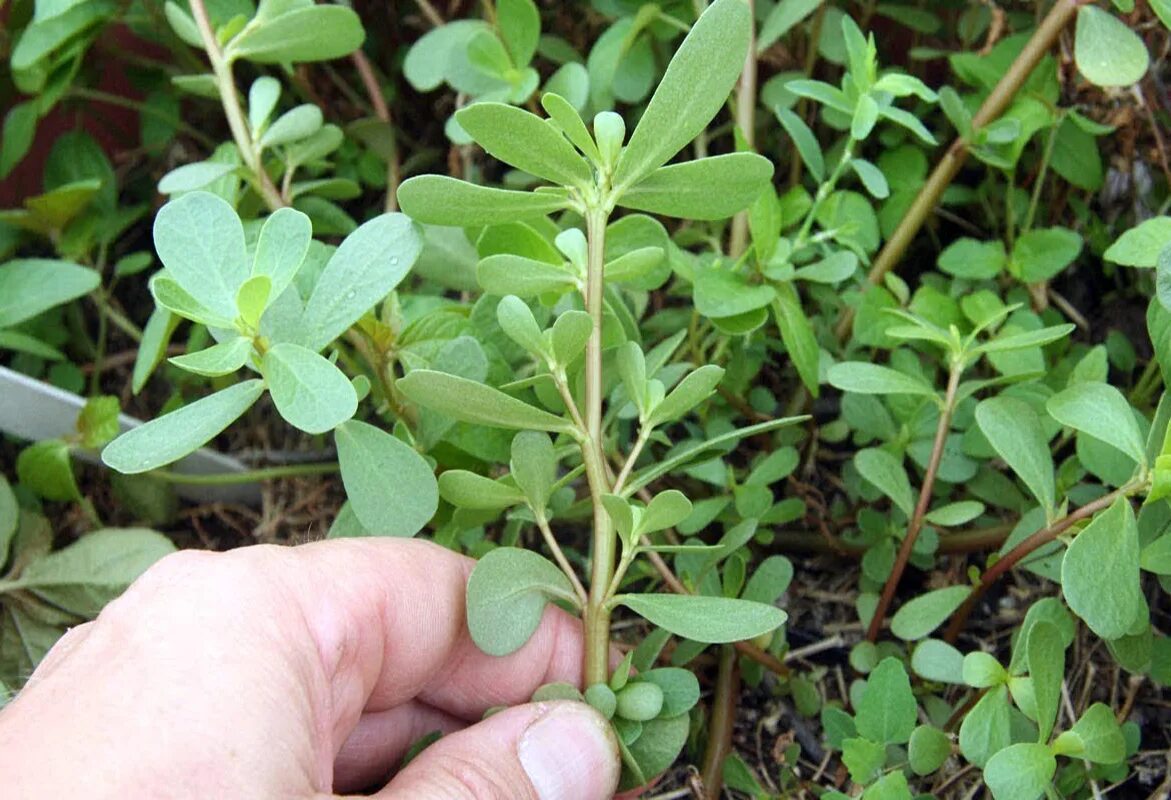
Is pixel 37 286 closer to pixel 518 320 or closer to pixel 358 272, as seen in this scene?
pixel 358 272

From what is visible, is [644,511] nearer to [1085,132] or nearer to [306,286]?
[306,286]

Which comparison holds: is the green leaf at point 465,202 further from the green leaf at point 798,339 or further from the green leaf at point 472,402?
the green leaf at point 798,339

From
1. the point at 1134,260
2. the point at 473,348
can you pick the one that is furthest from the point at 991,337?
the point at 473,348

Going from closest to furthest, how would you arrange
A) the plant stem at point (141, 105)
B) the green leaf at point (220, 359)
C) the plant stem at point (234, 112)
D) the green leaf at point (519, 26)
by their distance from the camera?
the green leaf at point (220, 359), the plant stem at point (234, 112), the green leaf at point (519, 26), the plant stem at point (141, 105)

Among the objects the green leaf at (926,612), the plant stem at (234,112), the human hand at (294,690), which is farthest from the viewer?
the plant stem at (234,112)

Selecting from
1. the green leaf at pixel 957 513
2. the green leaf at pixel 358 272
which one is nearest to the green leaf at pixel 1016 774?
the green leaf at pixel 957 513

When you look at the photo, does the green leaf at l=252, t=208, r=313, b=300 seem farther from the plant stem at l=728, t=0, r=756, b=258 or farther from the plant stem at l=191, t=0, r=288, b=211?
the plant stem at l=728, t=0, r=756, b=258

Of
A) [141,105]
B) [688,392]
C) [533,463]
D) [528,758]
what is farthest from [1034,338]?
[141,105]

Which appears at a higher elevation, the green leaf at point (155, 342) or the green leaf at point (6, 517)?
the green leaf at point (155, 342)

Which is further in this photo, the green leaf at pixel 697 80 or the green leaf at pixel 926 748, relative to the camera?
the green leaf at pixel 926 748
